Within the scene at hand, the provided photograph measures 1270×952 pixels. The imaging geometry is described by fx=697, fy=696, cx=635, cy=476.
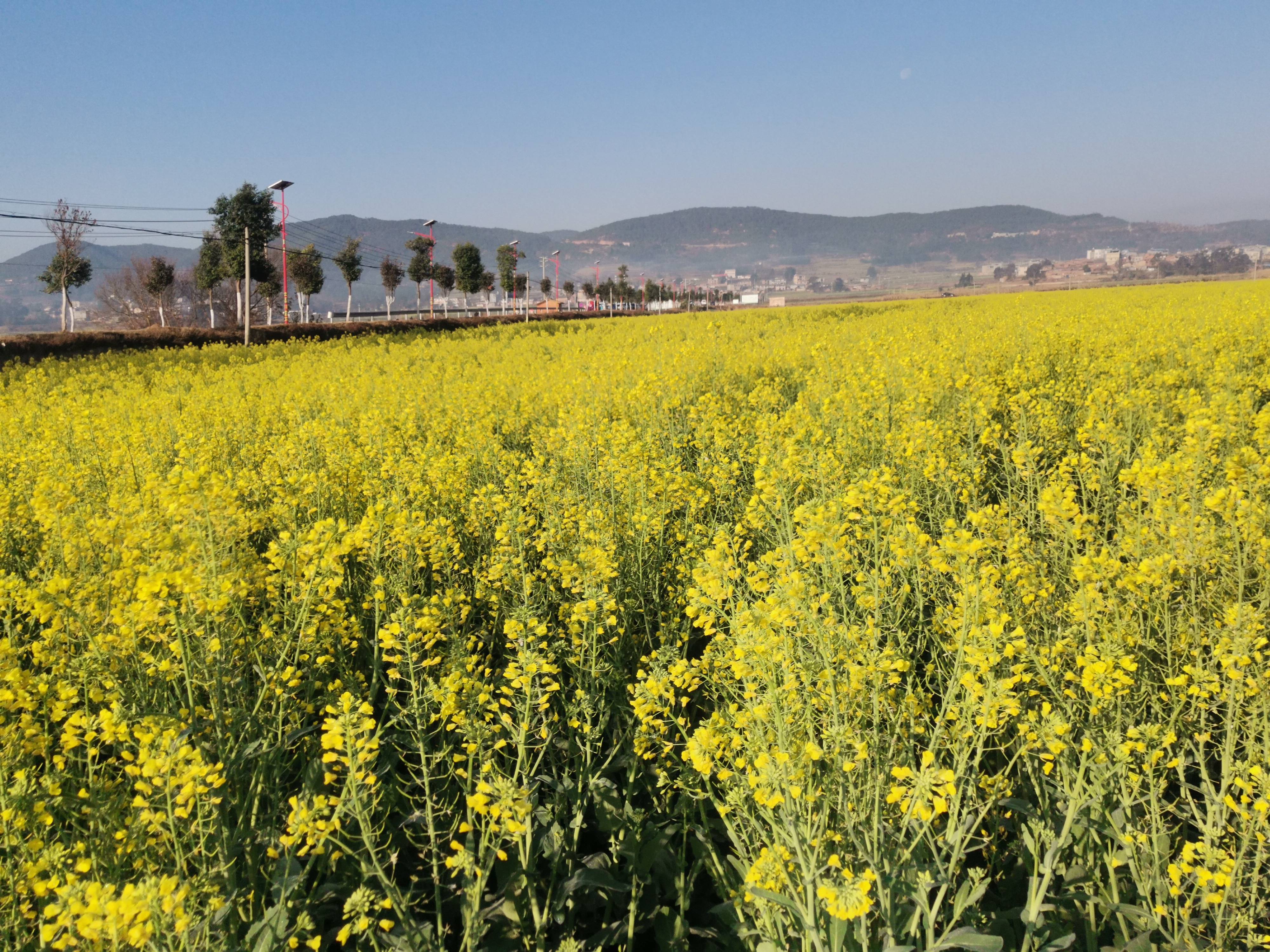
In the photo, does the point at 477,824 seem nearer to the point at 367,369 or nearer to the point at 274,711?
the point at 274,711

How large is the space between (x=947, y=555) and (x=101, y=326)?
7740cm

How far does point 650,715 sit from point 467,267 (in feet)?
177

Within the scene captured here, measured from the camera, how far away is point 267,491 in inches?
209

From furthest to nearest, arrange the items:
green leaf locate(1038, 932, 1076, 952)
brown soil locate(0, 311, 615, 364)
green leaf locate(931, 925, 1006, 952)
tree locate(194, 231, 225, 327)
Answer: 1. tree locate(194, 231, 225, 327)
2. brown soil locate(0, 311, 615, 364)
3. green leaf locate(1038, 932, 1076, 952)
4. green leaf locate(931, 925, 1006, 952)

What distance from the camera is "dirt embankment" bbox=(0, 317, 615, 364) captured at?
67.6 ft

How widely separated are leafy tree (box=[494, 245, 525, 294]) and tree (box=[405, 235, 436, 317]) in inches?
364

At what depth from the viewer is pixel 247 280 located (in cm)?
2603

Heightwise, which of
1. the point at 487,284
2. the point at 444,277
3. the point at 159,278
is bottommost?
the point at 159,278

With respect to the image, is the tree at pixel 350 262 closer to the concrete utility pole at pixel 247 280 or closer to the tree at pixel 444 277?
the tree at pixel 444 277

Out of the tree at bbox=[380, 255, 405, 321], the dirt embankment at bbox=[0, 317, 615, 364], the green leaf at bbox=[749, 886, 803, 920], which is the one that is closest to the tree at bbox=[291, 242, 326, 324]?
the tree at bbox=[380, 255, 405, 321]

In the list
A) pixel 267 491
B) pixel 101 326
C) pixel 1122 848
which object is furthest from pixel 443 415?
pixel 101 326

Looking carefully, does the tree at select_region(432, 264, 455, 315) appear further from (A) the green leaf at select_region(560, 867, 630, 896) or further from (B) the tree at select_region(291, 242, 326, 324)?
(A) the green leaf at select_region(560, 867, 630, 896)

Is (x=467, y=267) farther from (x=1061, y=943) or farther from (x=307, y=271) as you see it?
(x=1061, y=943)

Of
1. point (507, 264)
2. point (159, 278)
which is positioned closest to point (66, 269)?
point (159, 278)
